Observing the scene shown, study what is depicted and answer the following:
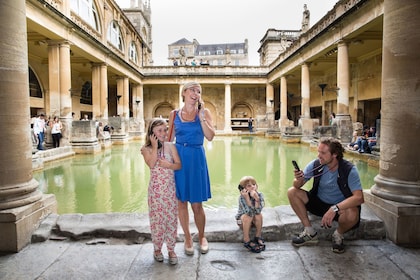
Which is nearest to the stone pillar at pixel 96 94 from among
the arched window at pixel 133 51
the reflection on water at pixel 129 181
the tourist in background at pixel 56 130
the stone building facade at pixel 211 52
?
the tourist in background at pixel 56 130

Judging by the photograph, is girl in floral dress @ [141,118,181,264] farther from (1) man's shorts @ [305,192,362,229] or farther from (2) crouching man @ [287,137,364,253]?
(1) man's shorts @ [305,192,362,229]

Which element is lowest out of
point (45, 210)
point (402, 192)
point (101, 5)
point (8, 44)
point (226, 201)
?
point (226, 201)

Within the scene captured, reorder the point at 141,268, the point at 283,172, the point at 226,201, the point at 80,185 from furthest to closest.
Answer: the point at 283,172, the point at 80,185, the point at 226,201, the point at 141,268

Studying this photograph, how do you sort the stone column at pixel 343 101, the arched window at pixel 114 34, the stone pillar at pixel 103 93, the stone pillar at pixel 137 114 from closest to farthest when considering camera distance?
the stone column at pixel 343 101, the stone pillar at pixel 103 93, the arched window at pixel 114 34, the stone pillar at pixel 137 114

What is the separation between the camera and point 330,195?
10.6ft

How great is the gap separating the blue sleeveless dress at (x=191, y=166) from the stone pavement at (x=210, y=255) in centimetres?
57

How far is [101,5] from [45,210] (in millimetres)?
18432

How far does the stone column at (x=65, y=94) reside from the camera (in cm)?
1347

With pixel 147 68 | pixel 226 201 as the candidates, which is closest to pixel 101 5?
pixel 147 68

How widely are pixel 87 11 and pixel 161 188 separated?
17.6 m

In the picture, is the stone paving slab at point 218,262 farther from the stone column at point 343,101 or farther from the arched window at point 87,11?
the arched window at point 87,11

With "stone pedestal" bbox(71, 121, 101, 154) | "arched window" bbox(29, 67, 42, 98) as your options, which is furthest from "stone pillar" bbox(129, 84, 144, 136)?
"stone pedestal" bbox(71, 121, 101, 154)

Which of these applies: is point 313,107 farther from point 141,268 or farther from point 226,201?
point 141,268

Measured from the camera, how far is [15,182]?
323 centimetres
